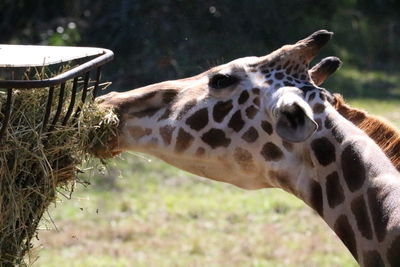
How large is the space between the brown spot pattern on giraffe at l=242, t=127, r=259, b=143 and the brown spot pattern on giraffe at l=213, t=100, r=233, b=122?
15 cm

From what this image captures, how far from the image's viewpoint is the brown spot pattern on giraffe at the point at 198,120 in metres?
4.46

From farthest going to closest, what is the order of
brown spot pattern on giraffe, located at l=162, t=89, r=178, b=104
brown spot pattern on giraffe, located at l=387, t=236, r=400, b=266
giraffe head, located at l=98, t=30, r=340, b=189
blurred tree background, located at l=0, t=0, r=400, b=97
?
blurred tree background, located at l=0, t=0, r=400, b=97, brown spot pattern on giraffe, located at l=162, t=89, r=178, b=104, giraffe head, located at l=98, t=30, r=340, b=189, brown spot pattern on giraffe, located at l=387, t=236, r=400, b=266

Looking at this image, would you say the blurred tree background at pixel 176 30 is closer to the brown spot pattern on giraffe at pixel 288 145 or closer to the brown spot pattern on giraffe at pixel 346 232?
the brown spot pattern on giraffe at pixel 288 145

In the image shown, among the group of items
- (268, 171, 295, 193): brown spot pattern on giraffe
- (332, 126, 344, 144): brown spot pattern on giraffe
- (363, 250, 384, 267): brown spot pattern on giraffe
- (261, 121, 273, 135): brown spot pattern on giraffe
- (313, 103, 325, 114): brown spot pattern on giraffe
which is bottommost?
(363, 250, 384, 267): brown spot pattern on giraffe

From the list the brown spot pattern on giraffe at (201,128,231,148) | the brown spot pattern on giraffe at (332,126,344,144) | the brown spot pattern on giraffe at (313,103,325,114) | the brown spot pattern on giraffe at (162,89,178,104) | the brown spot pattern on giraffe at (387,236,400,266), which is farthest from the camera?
the brown spot pattern on giraffe at (162,89,178,104)

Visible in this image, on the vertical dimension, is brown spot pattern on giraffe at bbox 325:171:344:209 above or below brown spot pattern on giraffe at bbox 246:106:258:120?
below

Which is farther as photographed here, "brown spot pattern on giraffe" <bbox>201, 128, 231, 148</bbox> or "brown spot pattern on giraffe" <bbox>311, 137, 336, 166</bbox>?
"brown spot pattern on giraffe" <bbox>201, 128, 231, 148</bbox>

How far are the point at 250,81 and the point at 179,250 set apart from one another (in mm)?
3899

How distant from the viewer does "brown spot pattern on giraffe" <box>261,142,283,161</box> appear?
4262 mm

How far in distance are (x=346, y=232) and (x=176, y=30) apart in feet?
16.7

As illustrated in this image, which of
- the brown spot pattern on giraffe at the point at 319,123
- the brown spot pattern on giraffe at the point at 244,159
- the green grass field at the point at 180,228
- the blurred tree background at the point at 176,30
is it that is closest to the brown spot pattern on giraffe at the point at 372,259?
the brown spot pattern on giraffe at the point at 319,123

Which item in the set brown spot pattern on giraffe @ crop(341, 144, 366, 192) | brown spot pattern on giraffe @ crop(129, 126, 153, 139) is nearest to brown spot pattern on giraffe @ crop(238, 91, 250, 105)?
brown spot pattern on giraffe @ crop(129, 126, 153, 139)

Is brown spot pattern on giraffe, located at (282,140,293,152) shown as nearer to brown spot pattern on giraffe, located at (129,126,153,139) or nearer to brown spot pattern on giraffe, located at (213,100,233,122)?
brown spot pattern on giraffe, located at (213,100,233,122)

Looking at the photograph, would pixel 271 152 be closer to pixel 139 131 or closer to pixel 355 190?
pixel 355 190
